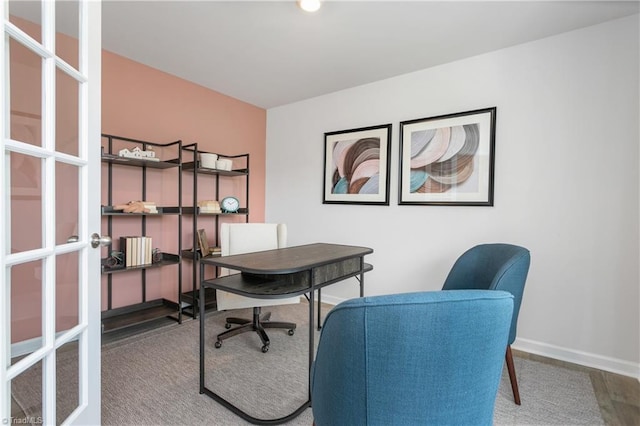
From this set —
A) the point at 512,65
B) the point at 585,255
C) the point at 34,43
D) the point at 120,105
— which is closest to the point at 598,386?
the point at 585,255

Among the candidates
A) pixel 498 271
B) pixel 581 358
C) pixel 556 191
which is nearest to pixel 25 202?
pixel 498 271

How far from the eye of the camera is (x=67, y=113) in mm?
1139

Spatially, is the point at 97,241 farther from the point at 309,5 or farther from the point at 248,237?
the point at 309,5

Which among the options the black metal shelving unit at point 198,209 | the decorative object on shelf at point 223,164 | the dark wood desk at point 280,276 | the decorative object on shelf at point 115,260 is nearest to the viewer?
the dark wood desk at point 280,276

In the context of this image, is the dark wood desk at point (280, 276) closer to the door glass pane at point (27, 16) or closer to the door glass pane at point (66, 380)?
the door glass pane at point (66, 380)

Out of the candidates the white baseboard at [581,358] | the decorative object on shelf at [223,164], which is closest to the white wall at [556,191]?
the white baseboard at [581,358]

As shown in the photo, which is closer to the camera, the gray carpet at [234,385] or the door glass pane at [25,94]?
the door glass pane at [25,94]

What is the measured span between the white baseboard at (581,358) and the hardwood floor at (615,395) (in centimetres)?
3

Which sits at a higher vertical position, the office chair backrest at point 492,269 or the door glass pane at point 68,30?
the door glass pane at point 68,30

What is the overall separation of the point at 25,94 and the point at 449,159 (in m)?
2.72

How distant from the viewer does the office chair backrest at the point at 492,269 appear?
5.30 ft

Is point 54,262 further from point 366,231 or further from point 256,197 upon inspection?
point 256,197

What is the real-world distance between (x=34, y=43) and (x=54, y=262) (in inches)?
27.6

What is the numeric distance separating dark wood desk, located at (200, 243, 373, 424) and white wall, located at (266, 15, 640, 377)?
1144mm
